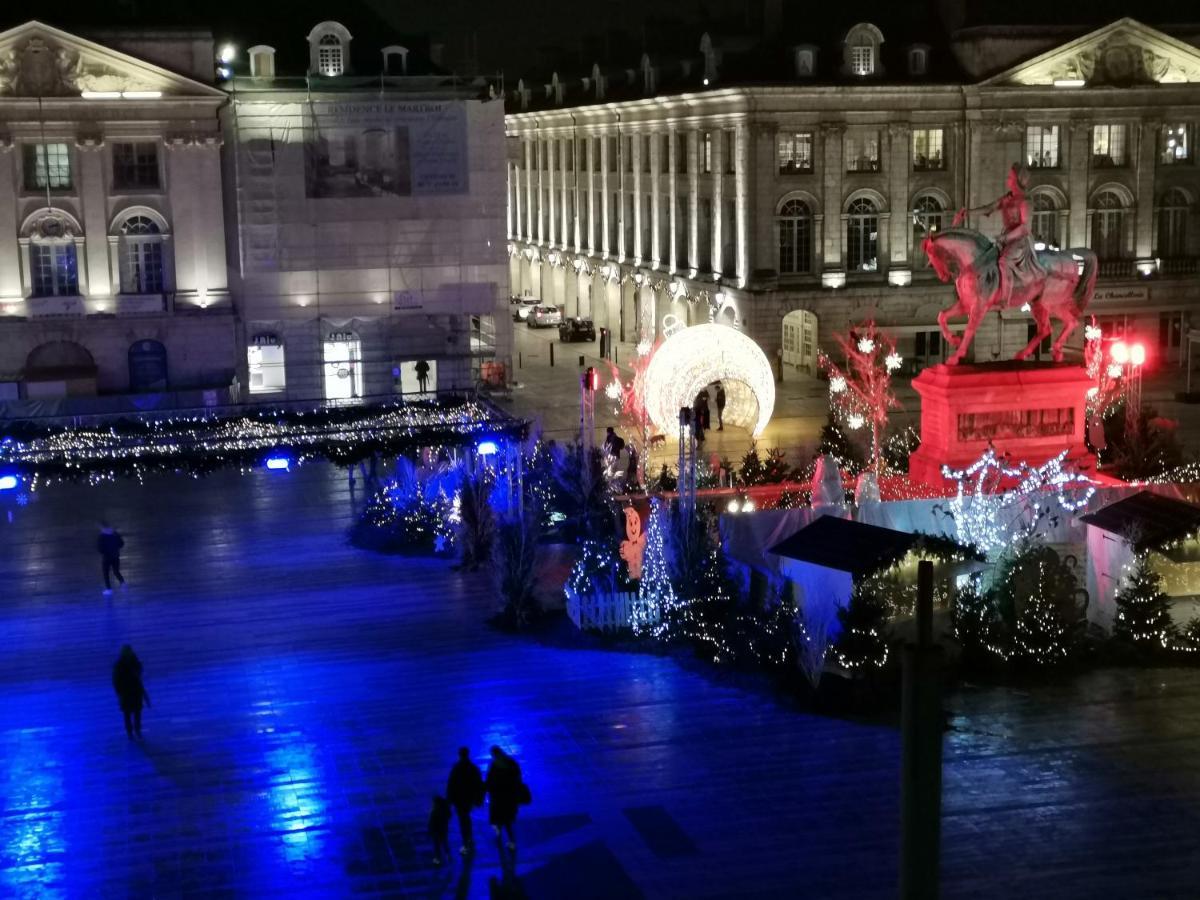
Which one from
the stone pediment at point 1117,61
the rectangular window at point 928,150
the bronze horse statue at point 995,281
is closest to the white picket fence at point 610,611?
the bronze horse statue at point 995,281

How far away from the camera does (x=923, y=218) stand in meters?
58.3

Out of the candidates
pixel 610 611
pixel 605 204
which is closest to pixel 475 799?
pixel 610 611

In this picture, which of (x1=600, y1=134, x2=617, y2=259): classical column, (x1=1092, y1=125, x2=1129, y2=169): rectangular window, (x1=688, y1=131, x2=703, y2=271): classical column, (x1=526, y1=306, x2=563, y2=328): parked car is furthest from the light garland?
(x1=526, y1=306, x2=563, y2=328): parked car

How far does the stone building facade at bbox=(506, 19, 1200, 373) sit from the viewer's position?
187ft

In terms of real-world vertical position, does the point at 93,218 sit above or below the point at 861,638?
above

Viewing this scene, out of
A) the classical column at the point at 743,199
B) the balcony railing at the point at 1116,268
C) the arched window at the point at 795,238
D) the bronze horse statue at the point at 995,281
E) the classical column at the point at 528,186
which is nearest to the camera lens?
the bronze horse statue at the point at 995,281

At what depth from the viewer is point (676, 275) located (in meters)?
63.6

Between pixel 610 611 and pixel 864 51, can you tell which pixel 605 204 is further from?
pixel 610 611

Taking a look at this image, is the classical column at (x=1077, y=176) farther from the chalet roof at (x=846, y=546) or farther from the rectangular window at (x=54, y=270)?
the chalet roof at (x=846, y=546)

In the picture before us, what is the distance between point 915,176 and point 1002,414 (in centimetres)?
2735

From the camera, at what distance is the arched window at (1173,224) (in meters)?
60.9

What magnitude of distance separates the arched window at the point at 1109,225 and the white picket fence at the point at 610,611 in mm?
39330

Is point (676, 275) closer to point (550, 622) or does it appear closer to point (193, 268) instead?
point (193, 268)

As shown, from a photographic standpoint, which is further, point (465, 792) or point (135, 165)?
point (135, 165)
